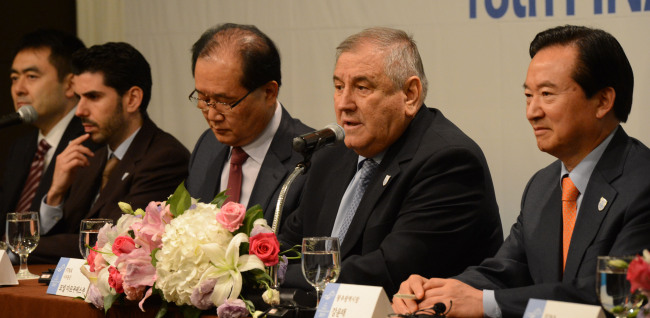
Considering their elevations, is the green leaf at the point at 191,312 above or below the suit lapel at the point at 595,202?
below

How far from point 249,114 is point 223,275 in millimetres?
1561

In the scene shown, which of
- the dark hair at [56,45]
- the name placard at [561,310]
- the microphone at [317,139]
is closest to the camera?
the name placard at [561,310]

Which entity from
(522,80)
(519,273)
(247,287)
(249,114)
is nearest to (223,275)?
(247,287)

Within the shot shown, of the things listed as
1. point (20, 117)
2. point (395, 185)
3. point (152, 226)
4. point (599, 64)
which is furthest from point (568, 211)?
point (20, 117)

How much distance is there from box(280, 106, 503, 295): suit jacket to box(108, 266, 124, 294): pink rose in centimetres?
58

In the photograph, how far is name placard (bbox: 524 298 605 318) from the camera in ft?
6.32

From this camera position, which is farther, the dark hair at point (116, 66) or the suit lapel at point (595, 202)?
the dark hair at point (116, 66)

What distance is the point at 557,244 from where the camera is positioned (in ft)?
9.03

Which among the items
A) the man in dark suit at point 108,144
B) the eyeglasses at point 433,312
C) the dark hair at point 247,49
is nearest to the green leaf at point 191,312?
the eyeglasses at point 433,312

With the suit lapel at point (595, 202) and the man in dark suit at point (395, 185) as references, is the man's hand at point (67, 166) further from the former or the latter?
the suit lapel at point (595, 202)

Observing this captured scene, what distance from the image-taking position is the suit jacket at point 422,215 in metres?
2.95

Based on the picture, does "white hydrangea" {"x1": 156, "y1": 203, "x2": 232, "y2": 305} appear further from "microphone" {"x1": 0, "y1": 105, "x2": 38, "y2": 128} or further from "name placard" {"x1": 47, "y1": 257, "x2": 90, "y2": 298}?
"microphone" {"x1": 0, "y1": 105, "x2": 38, "y2": 128}

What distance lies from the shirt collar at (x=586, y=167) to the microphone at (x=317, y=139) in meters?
0.75

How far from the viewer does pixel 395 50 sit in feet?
10.7
